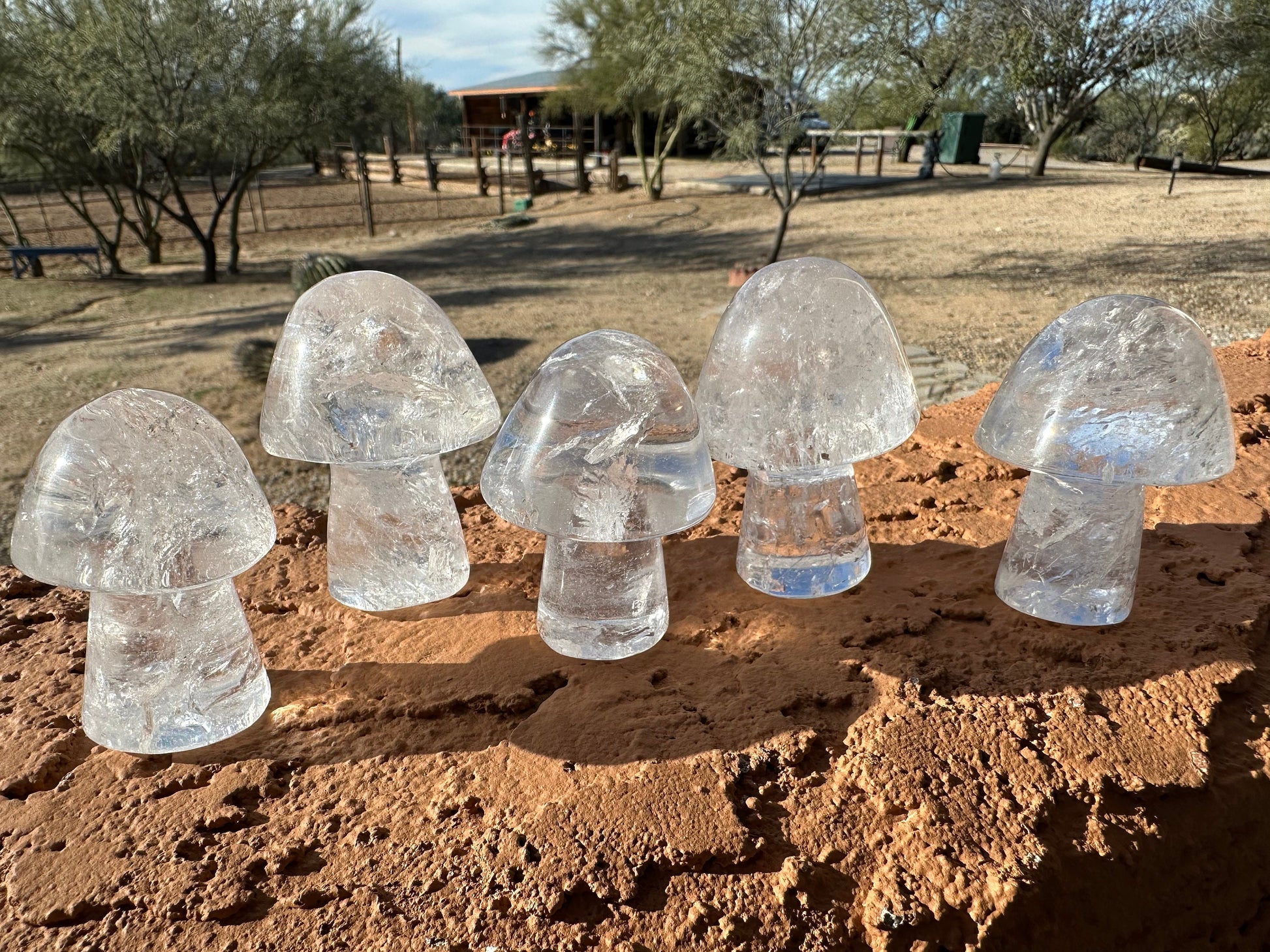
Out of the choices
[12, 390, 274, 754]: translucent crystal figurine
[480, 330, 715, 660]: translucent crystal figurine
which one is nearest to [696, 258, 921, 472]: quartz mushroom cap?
[480, 330, 715, 660]: translucent crystal figurine

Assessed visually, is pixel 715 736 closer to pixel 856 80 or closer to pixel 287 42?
pixel 856 80

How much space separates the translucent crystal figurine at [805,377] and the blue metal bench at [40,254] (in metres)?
13.4

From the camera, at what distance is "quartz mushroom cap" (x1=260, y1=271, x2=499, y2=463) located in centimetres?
169

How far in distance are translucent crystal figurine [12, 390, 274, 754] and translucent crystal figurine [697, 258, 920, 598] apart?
2.80 feet

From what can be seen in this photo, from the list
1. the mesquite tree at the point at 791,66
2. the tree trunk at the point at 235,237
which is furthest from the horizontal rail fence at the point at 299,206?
the mesquite tree at the point at 791,66

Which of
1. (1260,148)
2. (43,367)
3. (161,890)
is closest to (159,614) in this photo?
(161,890)

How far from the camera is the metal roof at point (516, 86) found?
31.7 meters

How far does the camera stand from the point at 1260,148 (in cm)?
2177

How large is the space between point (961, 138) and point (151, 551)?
23607 millimetres

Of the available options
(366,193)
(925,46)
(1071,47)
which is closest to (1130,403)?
(925,46)

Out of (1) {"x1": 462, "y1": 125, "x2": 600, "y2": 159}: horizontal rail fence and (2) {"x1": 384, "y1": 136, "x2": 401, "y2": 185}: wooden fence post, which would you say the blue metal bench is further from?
(1) {"x1": 462, "y1": 125, "x2": 600, "y2": 159}: horizontal rail fence

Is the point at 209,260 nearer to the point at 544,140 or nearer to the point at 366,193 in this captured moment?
the point at 366,193

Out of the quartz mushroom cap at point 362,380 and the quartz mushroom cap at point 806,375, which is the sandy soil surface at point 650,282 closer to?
the quartz mushroom cap at point 362,380

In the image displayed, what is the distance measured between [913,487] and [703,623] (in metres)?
0.89
